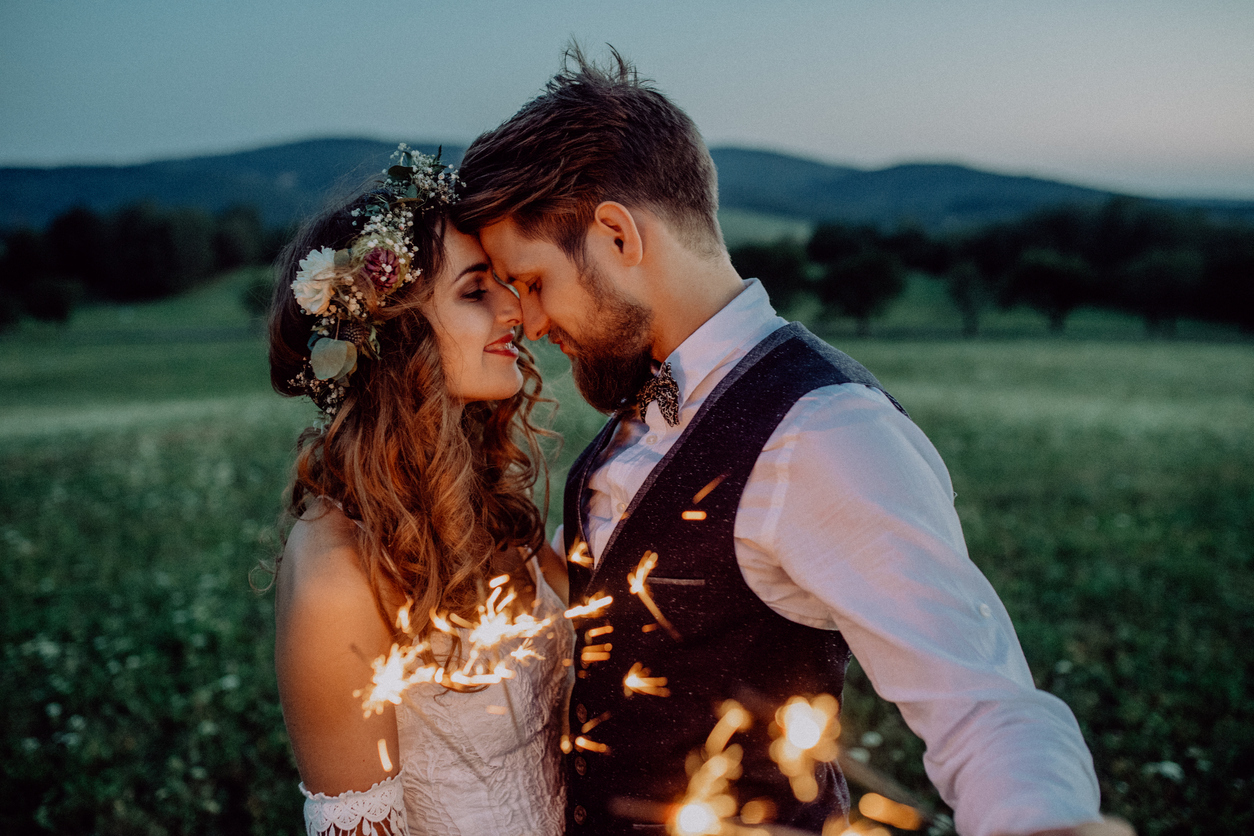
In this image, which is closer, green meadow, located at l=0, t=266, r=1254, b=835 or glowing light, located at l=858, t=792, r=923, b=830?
glowing light, located at l=858, t=792, r=923, b=830

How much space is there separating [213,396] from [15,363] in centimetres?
1961

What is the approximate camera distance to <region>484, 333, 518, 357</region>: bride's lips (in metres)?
2.73

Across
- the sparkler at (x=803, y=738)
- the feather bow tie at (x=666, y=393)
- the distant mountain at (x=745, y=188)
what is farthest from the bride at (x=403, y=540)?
the distant mountain at (x=745, y=188)

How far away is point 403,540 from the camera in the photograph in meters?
2.44

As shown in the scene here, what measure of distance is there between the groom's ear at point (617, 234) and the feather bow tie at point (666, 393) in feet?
1.17

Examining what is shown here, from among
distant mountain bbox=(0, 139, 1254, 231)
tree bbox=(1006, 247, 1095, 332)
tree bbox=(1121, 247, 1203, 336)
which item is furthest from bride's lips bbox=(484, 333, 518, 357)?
distant mountain bbox=(0, 139, 1254, 231)

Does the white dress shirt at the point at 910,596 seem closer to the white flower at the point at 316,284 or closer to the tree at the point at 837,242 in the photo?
the white flower at the point at 316,284

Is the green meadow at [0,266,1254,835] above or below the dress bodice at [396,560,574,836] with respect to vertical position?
below

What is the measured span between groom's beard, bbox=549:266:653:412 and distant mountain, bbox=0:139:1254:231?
72463 millimetres

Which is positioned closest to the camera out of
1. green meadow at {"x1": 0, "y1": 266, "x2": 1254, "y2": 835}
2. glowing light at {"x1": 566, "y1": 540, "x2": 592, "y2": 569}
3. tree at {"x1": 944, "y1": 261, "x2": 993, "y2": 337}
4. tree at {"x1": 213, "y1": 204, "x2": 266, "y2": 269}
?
glowing light at {"x1": 566, "y1": 540, "x2": 592, "y2": 569}

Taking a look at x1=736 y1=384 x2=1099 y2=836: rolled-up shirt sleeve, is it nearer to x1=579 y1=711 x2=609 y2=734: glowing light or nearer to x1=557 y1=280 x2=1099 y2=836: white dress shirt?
x1=557 y1=280 x2=1099 y2=836: white dress shirt

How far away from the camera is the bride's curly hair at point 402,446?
246cm

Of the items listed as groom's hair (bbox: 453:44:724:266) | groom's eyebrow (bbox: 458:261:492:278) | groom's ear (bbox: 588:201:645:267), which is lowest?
groom's eyebrow (bbox: 458:261:492:278)

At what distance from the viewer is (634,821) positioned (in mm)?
2234
